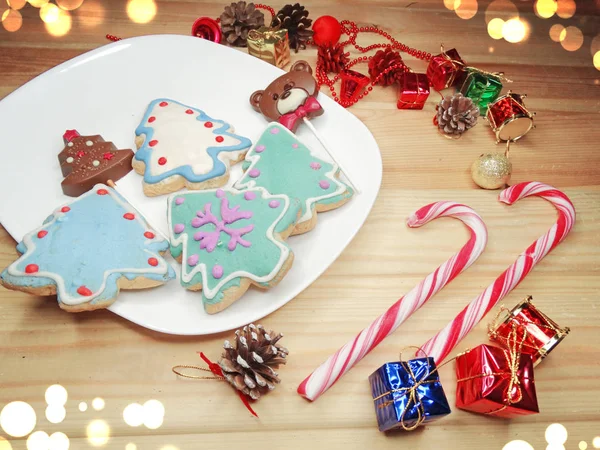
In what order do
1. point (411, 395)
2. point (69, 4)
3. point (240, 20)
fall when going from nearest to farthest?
1. point (411, 395)
2. point (240, 20)
3. point (69, 4)

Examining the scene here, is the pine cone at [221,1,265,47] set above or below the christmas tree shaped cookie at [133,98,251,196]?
above

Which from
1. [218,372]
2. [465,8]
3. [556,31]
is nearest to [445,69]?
[465,8]

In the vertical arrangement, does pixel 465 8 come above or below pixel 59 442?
above

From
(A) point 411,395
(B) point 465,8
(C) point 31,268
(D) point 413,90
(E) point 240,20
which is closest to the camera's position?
(A) point 411,395

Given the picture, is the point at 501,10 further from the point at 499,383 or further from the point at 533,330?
the point at 499,383

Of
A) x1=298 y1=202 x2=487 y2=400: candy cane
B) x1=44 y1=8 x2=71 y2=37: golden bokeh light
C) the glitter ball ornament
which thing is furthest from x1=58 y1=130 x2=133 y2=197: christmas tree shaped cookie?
the glitter ball ornament

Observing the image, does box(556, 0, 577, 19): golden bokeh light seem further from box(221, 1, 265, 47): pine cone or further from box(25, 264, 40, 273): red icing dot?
box(25, 264, 40, 273): red icing dot
